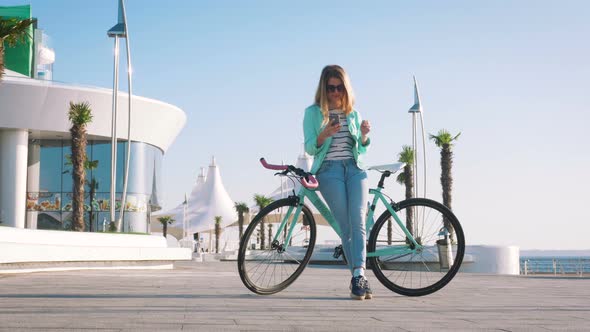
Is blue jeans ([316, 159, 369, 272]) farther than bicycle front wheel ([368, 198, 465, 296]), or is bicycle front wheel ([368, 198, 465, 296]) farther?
bicycle front wheel ([368, 198, 465, 296])

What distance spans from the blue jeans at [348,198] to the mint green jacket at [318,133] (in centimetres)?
7

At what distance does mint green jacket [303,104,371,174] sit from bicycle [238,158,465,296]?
196mm

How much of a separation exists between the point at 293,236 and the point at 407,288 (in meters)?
0.95

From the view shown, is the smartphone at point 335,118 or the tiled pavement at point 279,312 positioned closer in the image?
the tiled pavement at point 279,312

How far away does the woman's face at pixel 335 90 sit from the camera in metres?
5.55

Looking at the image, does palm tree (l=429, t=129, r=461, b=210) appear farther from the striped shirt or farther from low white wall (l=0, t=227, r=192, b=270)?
the striped shirt

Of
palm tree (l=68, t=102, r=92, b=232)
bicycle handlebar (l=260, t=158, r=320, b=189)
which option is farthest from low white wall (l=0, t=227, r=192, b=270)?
palm tree (l=68, t=102, r=92, b=232)

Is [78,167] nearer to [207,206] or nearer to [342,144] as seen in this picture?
[342,144]

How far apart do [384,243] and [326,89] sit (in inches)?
47.6

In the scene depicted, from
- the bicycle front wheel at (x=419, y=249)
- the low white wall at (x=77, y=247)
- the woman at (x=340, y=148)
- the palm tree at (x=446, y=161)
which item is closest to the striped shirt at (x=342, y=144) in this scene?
the woman at (x=340, y=148)

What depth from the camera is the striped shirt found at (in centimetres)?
557

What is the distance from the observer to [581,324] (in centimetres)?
361

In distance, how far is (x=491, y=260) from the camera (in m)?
26.1

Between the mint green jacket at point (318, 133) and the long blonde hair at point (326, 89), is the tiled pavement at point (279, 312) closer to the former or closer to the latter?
the mint green jacket at point (318, 133)
